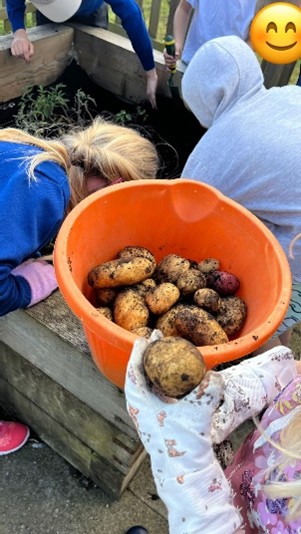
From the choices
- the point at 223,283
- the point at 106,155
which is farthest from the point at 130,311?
the point at 106,155

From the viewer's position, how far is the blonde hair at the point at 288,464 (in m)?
0.98

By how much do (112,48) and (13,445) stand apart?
201 cm

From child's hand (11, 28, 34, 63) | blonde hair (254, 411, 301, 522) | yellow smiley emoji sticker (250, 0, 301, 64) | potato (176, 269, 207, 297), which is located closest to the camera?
blonde hair (254, 411, 301, 522)

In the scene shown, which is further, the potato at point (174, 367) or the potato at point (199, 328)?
the potato at point (199, 328)

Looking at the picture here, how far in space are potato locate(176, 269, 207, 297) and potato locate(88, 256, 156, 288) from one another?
0.09 meters

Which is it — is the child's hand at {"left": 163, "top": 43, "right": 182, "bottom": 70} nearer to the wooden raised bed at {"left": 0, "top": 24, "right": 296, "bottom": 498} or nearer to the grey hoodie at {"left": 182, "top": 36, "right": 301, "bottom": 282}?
the grey hoodie at {"left": 182, "top": 36, "right": 301, "bottom": 282}

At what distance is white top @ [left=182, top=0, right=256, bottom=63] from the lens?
2602 millimetres

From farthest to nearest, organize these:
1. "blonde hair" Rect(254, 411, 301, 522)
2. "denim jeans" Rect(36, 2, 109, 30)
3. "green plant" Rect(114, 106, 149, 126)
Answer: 1. "denim jeans" Rect(36, 2, 109, 30)
2. "green plant" Rect(114, 106, 149, 126)
3. "blonde hair" Rect(254, 411, 301, 522)

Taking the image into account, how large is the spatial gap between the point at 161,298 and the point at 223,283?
0.20 metres

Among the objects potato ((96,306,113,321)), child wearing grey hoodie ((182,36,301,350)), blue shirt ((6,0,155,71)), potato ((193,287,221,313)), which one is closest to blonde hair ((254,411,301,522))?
potato ((193,287,221,313))

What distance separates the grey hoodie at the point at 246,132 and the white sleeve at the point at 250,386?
1.64ft

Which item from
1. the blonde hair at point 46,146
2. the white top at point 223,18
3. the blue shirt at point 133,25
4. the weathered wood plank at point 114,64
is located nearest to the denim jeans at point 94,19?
the weathered wood plank at point 114,64

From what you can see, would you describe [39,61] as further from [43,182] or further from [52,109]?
[43,182]

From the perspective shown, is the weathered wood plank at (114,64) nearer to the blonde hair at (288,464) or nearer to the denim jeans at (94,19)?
the denim jeans at (94,19)
